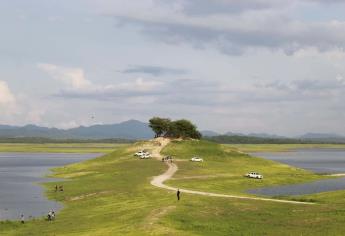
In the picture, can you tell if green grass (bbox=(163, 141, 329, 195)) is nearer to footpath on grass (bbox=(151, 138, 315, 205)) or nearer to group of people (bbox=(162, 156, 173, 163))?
footpath on grass (bbox=(151, 138, 315, 205))

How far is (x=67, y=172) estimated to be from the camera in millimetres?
167125

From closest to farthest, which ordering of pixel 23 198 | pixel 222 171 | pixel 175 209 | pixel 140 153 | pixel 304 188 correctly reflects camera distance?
1. pixel 175 209
2. pixel 23 198
3. pixel 304 188
4. pixel 222 171
5. pixel 140 153

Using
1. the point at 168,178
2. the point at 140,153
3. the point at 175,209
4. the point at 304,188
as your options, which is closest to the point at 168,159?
the point at 140,153

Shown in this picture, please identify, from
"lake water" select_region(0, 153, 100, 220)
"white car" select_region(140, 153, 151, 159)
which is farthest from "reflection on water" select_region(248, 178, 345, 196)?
"white car" select_region(140, 153, 151, 159)

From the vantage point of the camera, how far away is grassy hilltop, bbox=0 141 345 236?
2500 inches

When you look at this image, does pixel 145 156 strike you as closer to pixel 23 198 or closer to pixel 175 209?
pixel 23 198

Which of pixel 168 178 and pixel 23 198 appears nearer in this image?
pixel 23 198

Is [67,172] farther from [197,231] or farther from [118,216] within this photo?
[197,231]

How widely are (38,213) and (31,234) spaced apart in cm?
2021

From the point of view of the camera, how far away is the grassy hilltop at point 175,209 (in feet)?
208

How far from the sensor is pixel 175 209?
240 ft

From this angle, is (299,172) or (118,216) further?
(299,172)

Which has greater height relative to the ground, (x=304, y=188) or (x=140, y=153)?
(x=140, y=153)

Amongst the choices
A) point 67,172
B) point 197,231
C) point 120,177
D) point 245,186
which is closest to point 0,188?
point 120,177
